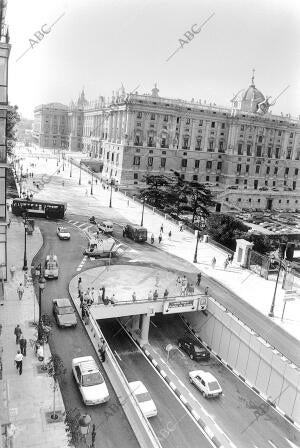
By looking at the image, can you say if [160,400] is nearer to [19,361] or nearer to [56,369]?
[56,369]

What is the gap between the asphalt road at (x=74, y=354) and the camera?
19172 millimetres

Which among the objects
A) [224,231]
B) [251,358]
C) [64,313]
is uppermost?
[224,231]

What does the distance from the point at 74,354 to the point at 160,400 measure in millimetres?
6676

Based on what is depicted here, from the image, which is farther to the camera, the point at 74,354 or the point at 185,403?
the point at 185,403

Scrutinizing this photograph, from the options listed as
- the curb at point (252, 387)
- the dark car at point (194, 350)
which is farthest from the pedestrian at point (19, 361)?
the curb at point (252, 387)

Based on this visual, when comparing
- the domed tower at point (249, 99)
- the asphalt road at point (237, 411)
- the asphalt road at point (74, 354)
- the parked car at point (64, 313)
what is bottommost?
the asphalt road at point (237, 411)

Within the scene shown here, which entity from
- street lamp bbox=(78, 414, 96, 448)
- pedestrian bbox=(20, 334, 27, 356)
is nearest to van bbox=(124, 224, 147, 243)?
pedestrian bbox=(20, 334, 27, 356)

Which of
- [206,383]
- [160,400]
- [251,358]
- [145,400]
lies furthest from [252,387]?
[145,400]

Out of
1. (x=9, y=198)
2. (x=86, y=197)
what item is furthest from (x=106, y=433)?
(x=86, y=197)

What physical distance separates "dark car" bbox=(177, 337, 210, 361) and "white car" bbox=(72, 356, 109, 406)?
11.1 meters

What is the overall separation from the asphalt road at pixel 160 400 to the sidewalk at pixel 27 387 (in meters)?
7.09

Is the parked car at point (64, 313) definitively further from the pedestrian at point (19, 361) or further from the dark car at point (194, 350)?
the dark car at point (194, 350)

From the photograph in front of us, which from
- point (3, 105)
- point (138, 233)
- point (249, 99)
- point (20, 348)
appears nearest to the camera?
point (20, 348)

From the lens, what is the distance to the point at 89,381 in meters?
21.6
